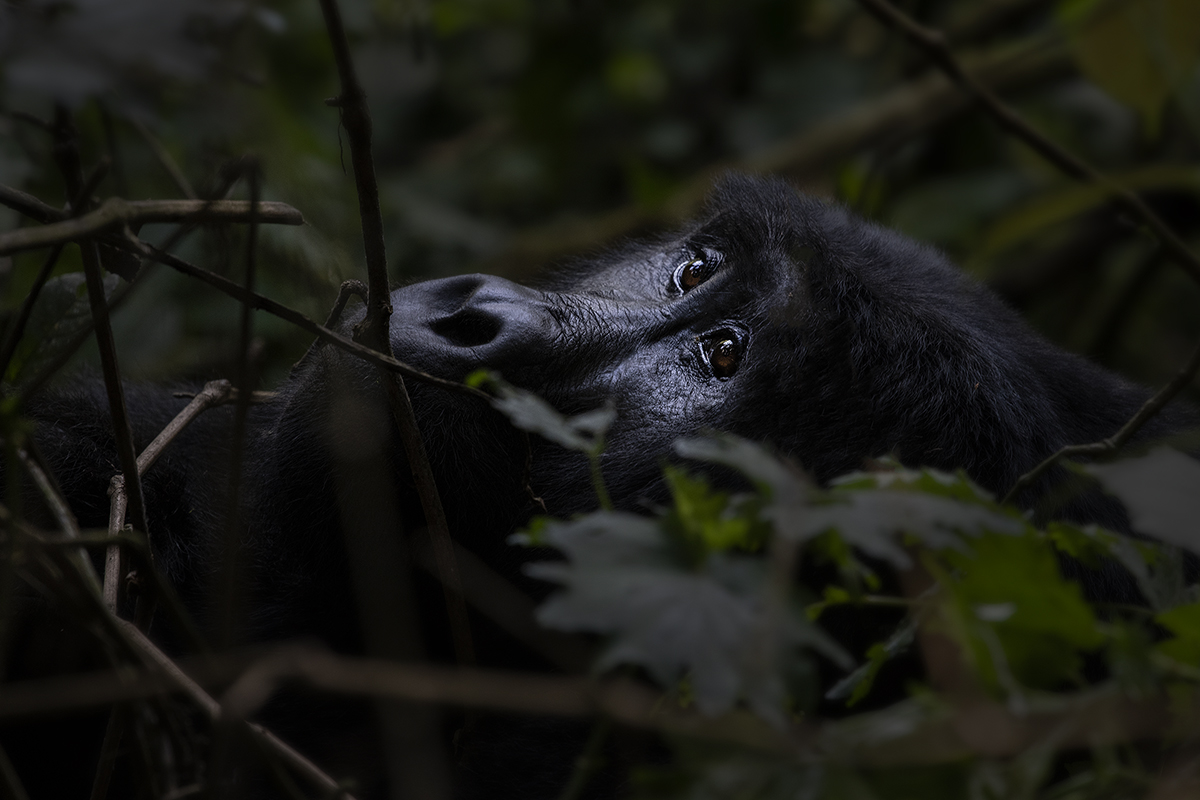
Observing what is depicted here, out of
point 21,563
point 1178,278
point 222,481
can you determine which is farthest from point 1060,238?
point 21,563

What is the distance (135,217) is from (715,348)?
84 cm

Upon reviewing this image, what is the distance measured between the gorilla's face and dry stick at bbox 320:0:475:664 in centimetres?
26

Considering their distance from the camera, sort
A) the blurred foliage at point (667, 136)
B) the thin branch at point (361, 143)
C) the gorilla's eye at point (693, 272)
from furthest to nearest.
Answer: the blurred foliage at point (667, 136)
the gorilla's eye at point (693, 272)
the thin branch at point (361, 143)

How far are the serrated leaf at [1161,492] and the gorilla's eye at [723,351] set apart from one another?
0.76 meters

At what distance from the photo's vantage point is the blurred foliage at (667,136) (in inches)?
93.3

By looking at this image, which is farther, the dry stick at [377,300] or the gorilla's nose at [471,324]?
the gorilla's nose at [471,324]

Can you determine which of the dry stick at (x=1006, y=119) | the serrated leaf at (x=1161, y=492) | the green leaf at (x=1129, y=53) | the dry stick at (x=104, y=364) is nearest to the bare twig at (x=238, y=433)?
the dry stick at (x=104, y=364)

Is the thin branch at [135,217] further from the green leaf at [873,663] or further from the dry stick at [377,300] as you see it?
the green leaf at [873,663]

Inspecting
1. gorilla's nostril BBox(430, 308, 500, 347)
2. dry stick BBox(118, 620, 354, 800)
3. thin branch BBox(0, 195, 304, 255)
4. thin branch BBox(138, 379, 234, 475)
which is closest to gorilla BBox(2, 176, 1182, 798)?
gorilla's nostril BBox(430, 308, 500, 347)

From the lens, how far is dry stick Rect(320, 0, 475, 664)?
1.00 m

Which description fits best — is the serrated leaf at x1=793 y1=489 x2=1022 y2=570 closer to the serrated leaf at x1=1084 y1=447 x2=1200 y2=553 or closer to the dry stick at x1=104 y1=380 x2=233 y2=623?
the serrated leaf at x1=1084 y1=447 x2=1200 y2=553

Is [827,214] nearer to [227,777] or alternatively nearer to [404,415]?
[404,415]

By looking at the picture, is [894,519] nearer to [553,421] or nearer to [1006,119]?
[553,421]

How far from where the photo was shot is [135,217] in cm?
102
